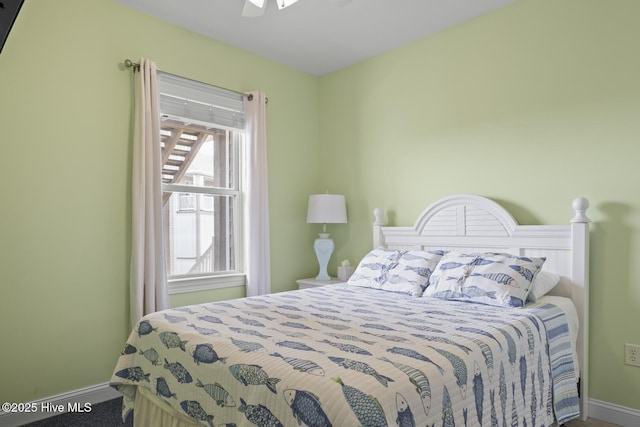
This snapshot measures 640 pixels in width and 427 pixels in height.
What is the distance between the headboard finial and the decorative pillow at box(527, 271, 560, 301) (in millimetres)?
363

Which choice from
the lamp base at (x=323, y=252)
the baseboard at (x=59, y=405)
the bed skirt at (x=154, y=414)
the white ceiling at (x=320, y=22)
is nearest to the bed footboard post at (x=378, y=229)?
the lamp base at (x=323, y=252)

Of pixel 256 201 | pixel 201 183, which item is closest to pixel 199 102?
pixel 201 183

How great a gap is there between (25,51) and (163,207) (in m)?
1.27

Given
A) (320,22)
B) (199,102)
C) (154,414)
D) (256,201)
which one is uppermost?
(320,22)

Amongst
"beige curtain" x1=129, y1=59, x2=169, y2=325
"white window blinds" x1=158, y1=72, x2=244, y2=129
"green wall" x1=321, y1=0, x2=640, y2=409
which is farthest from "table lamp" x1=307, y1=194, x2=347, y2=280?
"beige curtain" x1=129, y1=59, x2=169, y2=325

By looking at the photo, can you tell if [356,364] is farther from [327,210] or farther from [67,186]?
[327,210]

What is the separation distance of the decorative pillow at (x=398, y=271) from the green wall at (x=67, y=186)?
1.47 metres

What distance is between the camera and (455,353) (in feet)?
4.80

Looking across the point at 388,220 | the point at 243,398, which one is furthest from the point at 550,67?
the point at 243,398

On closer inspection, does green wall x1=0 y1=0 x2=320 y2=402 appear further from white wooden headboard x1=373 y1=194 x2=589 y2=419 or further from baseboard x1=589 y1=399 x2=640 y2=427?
baseboard x1=589 y1=399 x2=640 y2=427

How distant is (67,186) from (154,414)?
1561mm

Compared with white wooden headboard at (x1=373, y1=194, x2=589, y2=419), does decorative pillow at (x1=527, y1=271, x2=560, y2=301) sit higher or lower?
lower

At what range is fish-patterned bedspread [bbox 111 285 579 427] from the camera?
121 cm

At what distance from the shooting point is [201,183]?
3.36 metres
